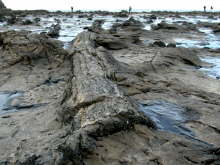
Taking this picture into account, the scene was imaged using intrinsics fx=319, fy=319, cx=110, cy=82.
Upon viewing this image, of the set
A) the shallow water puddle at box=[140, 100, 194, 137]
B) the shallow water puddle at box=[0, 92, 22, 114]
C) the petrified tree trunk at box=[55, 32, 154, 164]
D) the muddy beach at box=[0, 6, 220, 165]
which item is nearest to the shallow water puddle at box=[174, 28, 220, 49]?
the muddy beach at box=[0, 6, 220, 165]

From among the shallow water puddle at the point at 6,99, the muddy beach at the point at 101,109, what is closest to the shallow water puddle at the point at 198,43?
the muddy beach at the point at 101,109

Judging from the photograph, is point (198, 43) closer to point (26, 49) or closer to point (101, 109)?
point (26, 49)

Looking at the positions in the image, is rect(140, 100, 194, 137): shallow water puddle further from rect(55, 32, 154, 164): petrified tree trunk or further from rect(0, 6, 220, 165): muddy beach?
rect(55, 32, 154, 164): petrified tree trunk

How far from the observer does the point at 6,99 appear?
21.9 ft

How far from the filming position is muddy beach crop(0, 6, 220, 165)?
3775 millimetres

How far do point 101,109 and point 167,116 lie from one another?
1.50 metres

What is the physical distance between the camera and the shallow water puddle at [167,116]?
4984mm

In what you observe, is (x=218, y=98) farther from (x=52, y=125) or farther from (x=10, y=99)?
(x=10, y=99)

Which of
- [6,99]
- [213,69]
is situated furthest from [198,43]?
[6,99]

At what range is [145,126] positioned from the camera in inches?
176

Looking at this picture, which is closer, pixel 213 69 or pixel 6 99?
pixel 6 99

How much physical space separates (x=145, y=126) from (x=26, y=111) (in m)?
2.52

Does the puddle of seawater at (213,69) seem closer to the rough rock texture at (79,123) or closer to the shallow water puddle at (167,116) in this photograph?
the shallow water puddle at (167,116)

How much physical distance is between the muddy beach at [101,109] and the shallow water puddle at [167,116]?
0.02m
